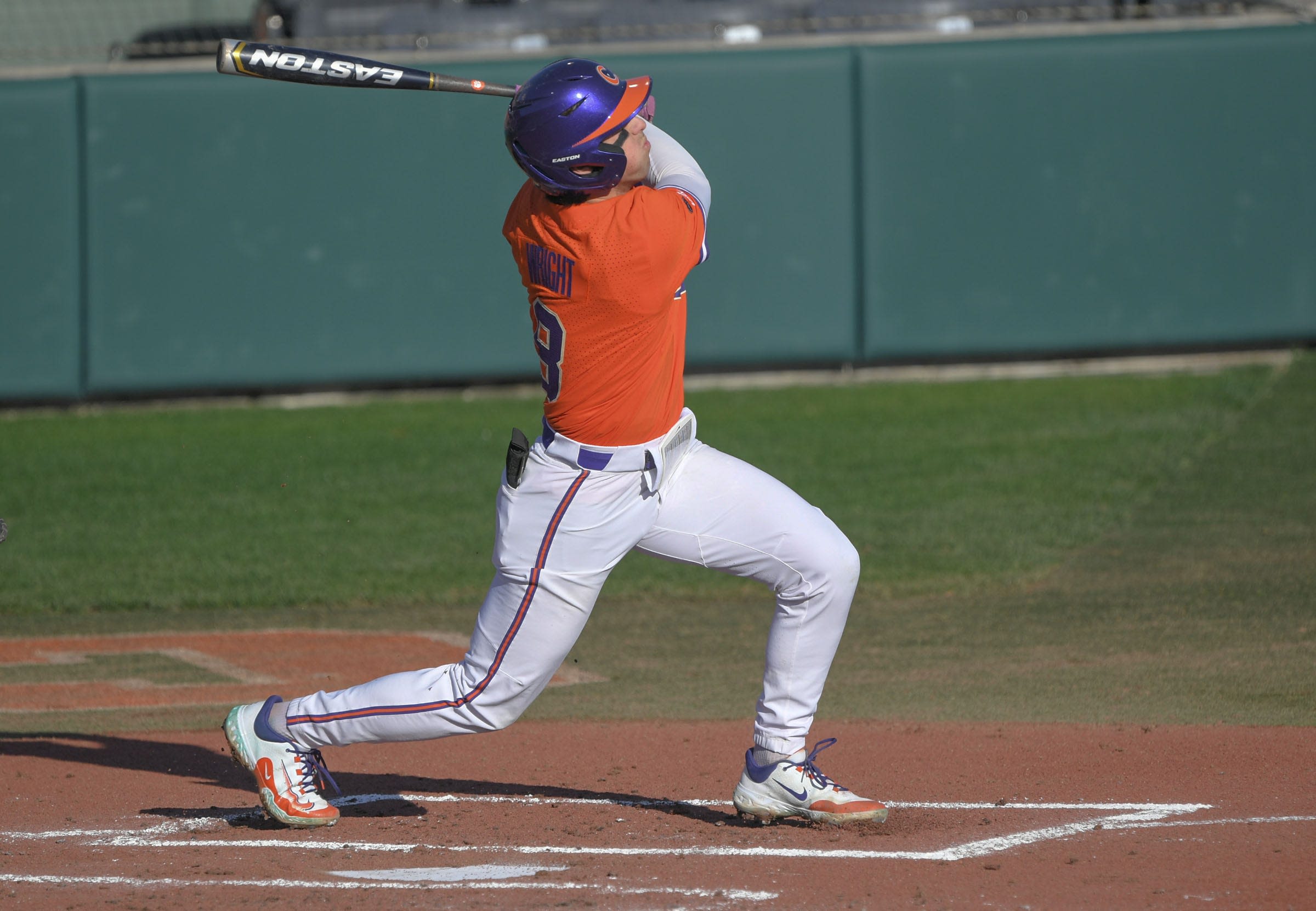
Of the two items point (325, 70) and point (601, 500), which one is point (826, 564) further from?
point (325, 70)

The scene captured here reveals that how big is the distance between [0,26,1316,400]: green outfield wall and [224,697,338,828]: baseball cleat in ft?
26.6

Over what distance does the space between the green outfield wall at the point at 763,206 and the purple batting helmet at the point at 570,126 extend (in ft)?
26.9

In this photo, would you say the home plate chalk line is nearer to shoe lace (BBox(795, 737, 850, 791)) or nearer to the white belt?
shoe lace (BBox(795, 737, 850, 791))

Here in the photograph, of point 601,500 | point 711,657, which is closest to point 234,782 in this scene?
point 601,500

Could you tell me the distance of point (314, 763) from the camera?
4191 millimetres

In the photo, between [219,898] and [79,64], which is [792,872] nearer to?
[219,898]

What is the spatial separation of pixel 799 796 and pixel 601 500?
0.97 metres

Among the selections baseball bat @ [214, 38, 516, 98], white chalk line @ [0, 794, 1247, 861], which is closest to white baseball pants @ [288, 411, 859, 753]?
white chalk line @ [0, 794, 1247, 861]

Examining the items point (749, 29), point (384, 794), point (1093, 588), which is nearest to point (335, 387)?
point (749, 29)

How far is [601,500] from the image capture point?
384 centimetres

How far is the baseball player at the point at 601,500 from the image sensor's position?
3.67 meters

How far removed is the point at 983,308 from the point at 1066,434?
2053mm

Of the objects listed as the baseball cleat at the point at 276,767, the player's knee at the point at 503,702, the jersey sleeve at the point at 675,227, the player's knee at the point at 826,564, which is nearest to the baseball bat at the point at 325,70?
the jersey sleeve at the point at 675,227

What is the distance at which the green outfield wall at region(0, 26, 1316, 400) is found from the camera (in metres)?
11.9
